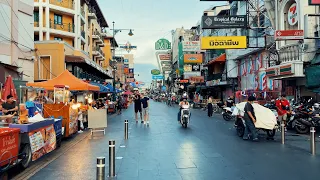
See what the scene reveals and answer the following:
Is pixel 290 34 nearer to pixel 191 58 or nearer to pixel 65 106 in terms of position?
pixel 65 106

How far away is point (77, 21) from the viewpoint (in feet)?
129

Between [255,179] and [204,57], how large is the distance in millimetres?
47921

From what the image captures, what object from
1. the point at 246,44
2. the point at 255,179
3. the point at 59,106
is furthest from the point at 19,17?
the point at 255,179

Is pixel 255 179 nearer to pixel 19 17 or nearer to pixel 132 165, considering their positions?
pixel 132 165

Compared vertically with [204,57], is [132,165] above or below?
below

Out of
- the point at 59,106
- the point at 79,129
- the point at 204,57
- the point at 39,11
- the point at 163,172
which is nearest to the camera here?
the point at 163,172

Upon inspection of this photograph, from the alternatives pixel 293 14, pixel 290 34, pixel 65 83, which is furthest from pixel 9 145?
pixel 293 14

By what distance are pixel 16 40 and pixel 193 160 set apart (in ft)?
58.7

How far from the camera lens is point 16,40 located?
863 inches

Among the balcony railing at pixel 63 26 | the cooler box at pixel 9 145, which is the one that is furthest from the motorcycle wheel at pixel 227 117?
Answer: the balcony railing at pixel 63 26

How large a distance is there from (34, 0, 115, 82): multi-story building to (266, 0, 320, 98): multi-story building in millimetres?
18437

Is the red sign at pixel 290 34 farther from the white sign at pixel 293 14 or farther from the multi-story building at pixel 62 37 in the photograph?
the multi-story building at pixel 62 37

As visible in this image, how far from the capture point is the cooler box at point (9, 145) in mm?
6484

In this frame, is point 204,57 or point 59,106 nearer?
point 59,106
